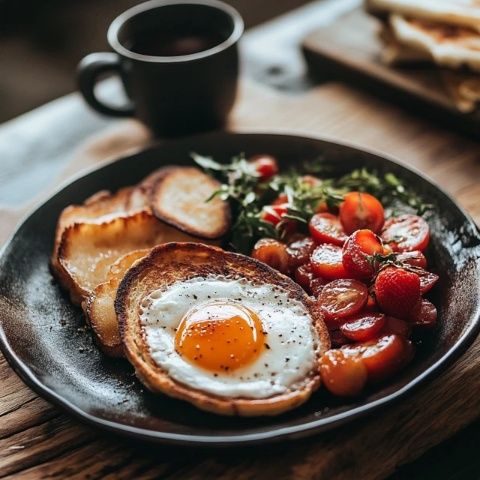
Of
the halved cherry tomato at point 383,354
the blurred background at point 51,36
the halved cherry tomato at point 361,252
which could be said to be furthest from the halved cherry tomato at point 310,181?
the blurred background at point 51,36

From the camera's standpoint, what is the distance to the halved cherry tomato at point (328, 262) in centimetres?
212

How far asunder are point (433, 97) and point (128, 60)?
1.34 m

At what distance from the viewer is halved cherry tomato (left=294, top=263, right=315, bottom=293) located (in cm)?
218

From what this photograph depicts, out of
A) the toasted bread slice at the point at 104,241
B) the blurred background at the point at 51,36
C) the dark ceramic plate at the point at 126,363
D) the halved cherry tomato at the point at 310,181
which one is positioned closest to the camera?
the dark ceramic plate at the point at 126,363

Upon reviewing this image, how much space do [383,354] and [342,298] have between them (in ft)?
0.74

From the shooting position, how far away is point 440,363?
177 cm

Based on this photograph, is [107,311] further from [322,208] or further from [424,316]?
[424,316]

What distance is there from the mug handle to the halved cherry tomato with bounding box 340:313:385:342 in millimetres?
1744

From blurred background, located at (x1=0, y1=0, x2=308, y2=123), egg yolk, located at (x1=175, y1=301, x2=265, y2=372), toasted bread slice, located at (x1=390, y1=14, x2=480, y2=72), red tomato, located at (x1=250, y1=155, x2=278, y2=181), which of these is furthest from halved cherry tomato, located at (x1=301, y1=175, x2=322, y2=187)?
blurred background, located at (x1=0, y1=0, x2=308, y2=123)

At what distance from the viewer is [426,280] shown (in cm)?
210

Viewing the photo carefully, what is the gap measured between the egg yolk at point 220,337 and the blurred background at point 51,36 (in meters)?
4.07

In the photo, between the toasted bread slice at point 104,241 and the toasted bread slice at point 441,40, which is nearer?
the toasted bread slice at point 104,241

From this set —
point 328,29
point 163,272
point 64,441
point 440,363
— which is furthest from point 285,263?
point 328,29

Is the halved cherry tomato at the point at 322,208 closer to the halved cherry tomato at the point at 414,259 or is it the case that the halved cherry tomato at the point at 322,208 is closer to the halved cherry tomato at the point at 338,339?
the halved cherry tomato at the point at 414,259
